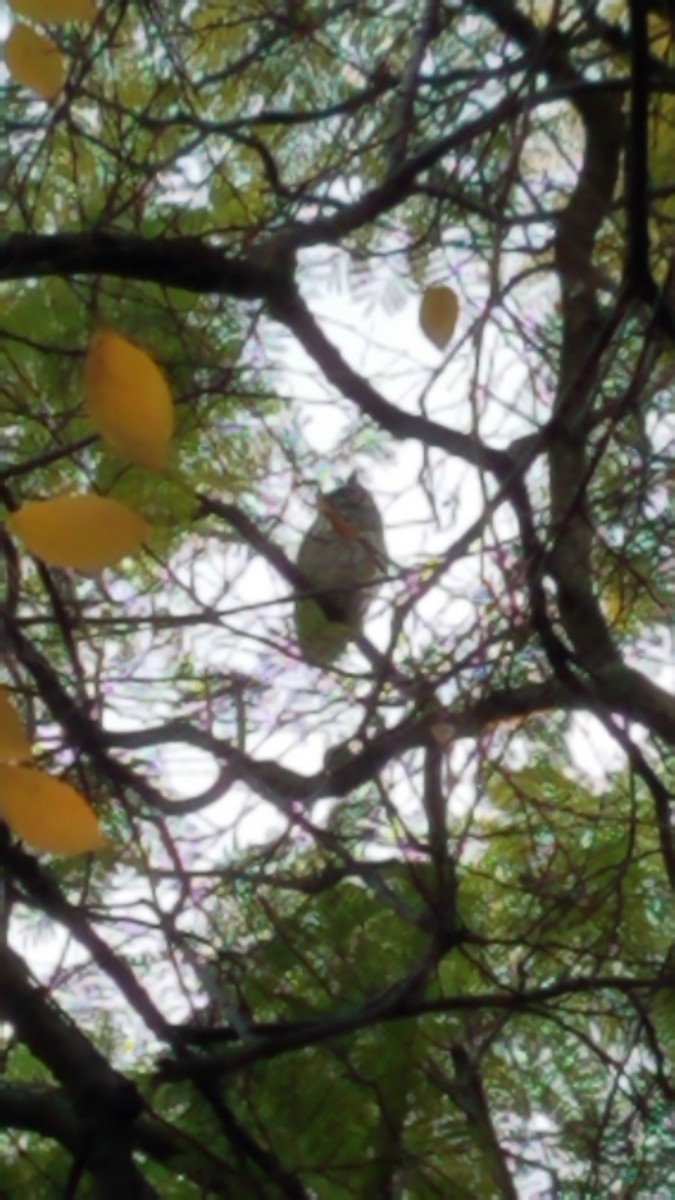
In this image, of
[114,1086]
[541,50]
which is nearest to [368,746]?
[114,1086]

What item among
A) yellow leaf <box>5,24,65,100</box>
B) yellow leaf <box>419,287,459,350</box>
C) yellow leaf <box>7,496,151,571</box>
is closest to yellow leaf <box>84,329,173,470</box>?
yellow leaf <box>7,496,151,571</box>

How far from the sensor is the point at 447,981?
6.14 ft

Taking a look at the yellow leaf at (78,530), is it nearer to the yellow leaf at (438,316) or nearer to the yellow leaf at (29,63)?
the yellow leaf at (29,63)

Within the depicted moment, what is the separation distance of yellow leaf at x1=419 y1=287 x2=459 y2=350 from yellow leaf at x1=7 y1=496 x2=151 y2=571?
535 millimetres

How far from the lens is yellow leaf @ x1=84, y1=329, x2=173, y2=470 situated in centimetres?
81

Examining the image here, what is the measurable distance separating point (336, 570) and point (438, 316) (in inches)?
34.1

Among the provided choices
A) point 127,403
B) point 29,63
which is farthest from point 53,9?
point 127,403

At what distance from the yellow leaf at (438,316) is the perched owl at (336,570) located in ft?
1.97

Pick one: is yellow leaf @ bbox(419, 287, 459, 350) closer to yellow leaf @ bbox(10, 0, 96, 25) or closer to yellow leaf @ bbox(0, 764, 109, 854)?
yellow leaf @ bbox(10, 0, 96, 25)

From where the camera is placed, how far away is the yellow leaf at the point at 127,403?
81cm

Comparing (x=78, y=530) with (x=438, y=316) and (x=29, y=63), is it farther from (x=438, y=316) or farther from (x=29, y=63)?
(x=438, y=316)

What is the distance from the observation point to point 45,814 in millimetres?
777

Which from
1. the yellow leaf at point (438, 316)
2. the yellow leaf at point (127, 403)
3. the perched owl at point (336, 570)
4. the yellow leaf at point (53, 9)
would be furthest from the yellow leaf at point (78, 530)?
the perched owl at point (336, 570)

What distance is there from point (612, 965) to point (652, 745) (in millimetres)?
272
